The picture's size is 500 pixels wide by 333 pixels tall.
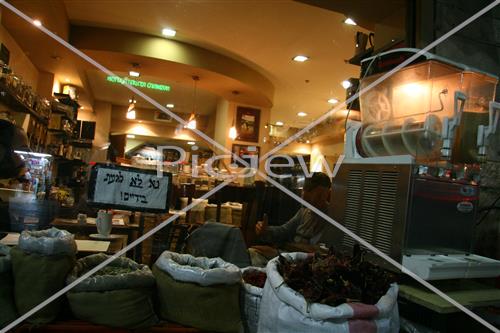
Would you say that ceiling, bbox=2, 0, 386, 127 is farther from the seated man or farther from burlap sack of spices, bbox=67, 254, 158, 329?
burlap sack of spices, bbox=67, 254, 158, 329

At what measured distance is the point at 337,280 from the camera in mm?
1461

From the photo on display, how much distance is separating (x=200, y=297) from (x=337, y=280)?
0.55 metres

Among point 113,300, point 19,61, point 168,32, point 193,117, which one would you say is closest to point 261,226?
point 113,300

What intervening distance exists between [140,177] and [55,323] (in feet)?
2.35

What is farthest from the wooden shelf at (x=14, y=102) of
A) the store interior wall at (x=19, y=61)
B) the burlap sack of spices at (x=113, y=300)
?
the burlap sack of spices at (x=113, y=300)

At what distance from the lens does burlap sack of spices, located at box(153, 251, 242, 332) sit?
5.16 feet

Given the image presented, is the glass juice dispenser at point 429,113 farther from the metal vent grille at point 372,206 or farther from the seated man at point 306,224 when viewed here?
the seated man at point 306,224

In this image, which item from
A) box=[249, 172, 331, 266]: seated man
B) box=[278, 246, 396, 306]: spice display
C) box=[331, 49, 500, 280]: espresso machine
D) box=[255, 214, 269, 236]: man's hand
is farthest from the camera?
box=[255, 214, 269, 236]: man's hand

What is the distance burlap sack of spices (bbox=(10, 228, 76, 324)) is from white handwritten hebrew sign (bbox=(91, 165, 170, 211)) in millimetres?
365

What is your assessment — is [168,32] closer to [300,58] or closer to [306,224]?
[300,58]

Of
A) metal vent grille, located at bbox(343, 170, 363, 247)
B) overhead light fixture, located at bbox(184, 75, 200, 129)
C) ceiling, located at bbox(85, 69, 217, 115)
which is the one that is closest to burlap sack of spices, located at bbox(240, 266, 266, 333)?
metal vent grille, located at bbox(343, 170, 363, 247)

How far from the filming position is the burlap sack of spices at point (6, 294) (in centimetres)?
143

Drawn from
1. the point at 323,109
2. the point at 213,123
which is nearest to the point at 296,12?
the point at 323,109

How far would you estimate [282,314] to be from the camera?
4.36 ft
